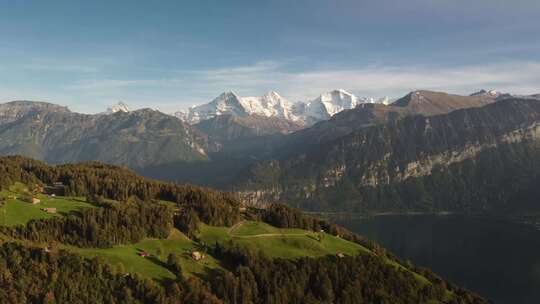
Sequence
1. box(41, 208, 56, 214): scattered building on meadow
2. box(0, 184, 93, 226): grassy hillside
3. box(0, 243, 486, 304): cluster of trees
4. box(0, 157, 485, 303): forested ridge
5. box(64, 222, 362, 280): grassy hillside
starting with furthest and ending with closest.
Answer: box(41, 208, 56, 214): scattered building on meadow, box(0, 184, 93, 226): grassy hillside, box(64, 222, 362, 280): grassy hillside, box(0, 157, 485, 303): forested ridge, box(0, 243, 486, 304): cluster of trees

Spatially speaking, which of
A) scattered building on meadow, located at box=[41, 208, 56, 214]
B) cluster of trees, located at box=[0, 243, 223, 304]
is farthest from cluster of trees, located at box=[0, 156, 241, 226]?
cluster of trees, located at box=[0, 243, 223, 304]

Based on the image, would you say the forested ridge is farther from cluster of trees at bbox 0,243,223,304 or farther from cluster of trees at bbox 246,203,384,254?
cluster of trees at bbox 246,203,384,254

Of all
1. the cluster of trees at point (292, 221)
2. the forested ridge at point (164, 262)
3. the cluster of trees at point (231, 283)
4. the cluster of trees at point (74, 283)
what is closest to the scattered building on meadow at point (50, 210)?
the forested ridge at point (164, 262)

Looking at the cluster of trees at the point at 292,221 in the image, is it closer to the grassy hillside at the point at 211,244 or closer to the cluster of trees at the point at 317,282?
the grassy hillside at the point at 211,244

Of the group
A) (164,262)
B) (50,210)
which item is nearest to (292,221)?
(164,262)

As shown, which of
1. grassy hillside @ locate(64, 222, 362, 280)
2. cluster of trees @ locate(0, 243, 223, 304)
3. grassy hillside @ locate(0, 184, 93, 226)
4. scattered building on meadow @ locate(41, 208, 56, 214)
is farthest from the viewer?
scattered building on meadow @ locate(41, 208, 56, 214)

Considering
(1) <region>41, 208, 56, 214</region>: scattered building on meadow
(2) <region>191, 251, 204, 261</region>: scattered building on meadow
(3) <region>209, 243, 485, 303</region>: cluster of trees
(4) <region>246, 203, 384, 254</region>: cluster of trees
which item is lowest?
(3) <region>209, 243, 485, 303</region>: cluster of trees

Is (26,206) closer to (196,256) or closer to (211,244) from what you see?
(196,256)
